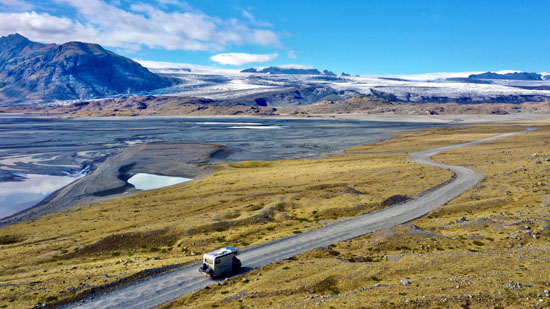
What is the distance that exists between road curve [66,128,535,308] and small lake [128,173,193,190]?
43.6 m

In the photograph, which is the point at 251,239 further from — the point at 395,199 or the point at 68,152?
the point at 68,152

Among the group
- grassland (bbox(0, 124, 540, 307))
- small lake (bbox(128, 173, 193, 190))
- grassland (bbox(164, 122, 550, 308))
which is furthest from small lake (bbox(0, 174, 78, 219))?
grassland (bbox(164, 122, 550, 308))

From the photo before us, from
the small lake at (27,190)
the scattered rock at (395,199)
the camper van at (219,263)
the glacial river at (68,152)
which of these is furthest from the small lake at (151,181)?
the camper van at (219,263)

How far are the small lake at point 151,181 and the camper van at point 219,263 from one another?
46.2 meters

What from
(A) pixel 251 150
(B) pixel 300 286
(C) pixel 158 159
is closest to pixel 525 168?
(B) pixel 300 286

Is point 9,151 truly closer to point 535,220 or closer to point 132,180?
point 132,180

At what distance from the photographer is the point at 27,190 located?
7294 centimetres

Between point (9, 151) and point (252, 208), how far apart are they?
103 m

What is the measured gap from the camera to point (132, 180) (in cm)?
8031

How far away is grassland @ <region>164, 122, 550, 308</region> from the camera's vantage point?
25.1 m

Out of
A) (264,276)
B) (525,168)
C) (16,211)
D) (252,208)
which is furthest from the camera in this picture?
(525,168)

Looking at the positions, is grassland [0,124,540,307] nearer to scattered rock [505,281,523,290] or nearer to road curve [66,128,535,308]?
road curve [66,128,535,308]

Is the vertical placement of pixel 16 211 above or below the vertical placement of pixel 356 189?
below

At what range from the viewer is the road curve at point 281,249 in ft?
91.2
